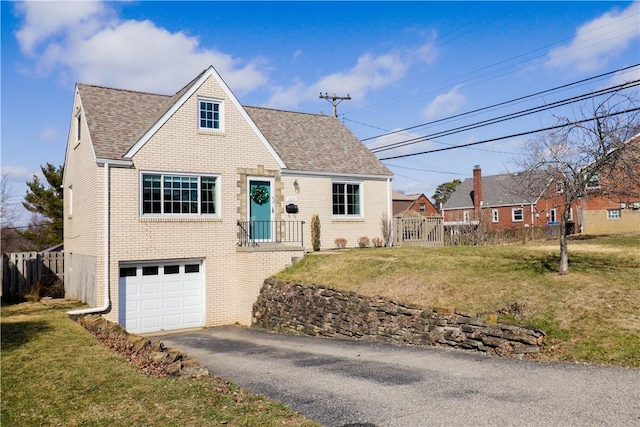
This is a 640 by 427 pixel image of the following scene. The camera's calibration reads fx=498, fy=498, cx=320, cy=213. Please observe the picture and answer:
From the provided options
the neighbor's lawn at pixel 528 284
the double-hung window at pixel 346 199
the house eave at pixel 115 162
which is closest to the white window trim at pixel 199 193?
the house eave at pixel 115 162

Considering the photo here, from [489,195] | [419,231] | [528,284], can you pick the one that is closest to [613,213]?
[489,195]

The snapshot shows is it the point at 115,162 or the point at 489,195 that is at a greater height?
the point at 489,195

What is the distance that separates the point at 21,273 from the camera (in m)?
19.1

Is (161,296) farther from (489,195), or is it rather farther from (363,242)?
(489,195)

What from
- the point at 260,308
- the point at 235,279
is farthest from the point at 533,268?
the point at 235,279

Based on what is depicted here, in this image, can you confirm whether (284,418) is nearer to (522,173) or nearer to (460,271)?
(460,271)

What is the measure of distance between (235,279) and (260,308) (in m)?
2.07

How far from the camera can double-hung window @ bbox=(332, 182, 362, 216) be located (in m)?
22.7

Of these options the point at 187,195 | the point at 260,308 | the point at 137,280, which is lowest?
the point at 260,308

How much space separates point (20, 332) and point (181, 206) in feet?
25.3

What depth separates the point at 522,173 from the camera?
539 inches

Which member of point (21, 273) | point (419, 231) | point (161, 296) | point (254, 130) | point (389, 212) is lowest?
point (161, 296)

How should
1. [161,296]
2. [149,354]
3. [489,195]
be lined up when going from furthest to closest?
1. [489,195]
2. [161,296]
3. [149,354]

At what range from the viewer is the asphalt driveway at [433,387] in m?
6.48
